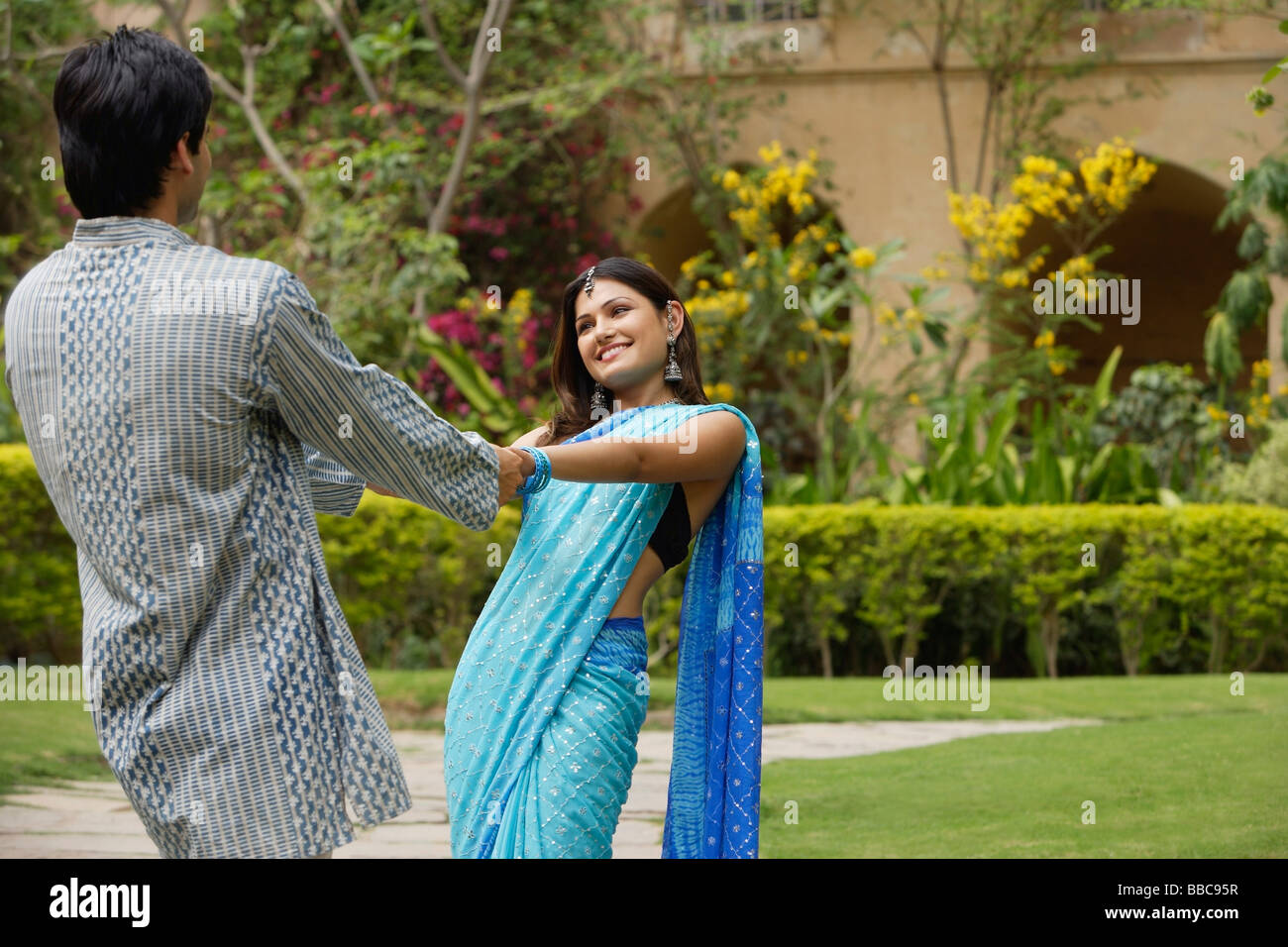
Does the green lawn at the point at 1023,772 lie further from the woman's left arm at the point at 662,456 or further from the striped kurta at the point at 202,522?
the striped kurta at the point at 202,522

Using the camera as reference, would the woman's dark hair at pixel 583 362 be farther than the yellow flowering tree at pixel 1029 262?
No

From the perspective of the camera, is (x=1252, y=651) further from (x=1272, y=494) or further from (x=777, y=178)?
(x=777, y=178)

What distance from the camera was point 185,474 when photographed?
5.13 feet

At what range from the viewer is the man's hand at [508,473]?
1.92 meters

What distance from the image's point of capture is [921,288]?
8.41 metres

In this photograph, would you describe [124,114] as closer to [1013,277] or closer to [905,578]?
[905,578]

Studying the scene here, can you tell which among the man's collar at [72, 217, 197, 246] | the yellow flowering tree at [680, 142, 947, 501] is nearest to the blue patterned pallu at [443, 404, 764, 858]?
the man's collar at [72, 217, 197, 246]

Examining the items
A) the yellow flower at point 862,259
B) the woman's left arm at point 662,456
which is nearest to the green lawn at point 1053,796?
the woman's left arm at point 662,456

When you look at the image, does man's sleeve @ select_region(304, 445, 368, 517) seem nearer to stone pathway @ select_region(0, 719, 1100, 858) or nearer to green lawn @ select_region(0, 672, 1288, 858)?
stone pathway @ select_region(0, 719, 1100, 858)

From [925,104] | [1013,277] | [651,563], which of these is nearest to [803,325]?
[1013,277]

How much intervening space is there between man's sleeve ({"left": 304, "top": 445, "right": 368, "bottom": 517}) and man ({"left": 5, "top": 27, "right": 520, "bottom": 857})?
351mm

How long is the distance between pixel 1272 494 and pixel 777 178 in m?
3.53

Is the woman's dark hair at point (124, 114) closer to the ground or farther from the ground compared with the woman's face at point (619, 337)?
farther from the ground
